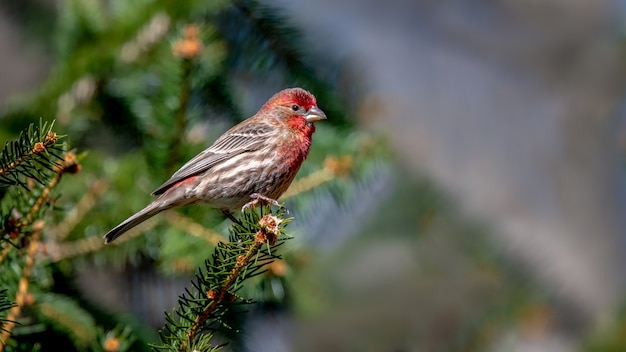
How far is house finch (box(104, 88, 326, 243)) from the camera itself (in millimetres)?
2902

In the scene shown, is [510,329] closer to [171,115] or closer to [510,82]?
[171,115]

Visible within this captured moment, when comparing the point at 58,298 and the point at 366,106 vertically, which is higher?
the point at 366,106

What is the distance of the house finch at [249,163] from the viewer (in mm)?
2902

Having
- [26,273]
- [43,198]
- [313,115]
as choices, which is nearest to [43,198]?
[43,198]

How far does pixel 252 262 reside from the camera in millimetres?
1815

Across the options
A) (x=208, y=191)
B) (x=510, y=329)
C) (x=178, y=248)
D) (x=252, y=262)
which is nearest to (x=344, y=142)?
(x=208, y=191)

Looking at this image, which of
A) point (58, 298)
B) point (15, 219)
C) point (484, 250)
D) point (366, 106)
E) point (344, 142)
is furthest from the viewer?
point (484, 250)

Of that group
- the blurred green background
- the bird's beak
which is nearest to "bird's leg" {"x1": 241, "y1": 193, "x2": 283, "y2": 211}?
the blurred green background

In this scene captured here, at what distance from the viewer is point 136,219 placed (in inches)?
110

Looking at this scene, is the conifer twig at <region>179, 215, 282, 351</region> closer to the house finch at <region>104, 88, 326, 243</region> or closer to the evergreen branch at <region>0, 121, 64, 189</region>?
the evergreen branch at <region>0, 121, 64, 189</region>

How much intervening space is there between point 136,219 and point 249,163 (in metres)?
0.52

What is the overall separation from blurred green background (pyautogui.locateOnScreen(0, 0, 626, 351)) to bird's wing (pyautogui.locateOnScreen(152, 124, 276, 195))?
0.05 metres

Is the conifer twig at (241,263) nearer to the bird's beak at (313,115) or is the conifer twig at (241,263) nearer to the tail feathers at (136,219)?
the tail feathers at (136,219)

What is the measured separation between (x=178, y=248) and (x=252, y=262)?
3.56 feet
